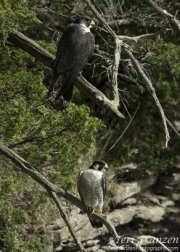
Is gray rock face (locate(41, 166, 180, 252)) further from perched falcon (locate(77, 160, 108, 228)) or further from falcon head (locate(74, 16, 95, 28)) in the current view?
falcon head (locate(74, 16, 95, 28))

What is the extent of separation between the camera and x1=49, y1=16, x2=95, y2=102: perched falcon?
533 cm

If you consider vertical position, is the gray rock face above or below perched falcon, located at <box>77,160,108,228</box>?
below

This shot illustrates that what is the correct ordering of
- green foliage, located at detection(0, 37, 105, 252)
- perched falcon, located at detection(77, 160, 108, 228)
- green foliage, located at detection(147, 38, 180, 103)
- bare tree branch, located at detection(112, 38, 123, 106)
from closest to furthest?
bare tree branch, located at detection(112, 38, 123, 106)
green foliage, located at detection(0, 37, 105, 252)
perched falcon, located at detection(77, 160, 108, 228)
green foliage, located at detection(147, 38, 180, 103)

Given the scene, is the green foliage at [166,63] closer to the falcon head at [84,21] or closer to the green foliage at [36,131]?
the falcon head at [84,21]

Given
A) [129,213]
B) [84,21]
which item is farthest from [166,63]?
[129,213]

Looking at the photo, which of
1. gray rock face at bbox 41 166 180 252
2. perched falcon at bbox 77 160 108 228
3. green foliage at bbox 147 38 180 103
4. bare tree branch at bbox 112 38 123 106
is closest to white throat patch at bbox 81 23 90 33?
bare tree branch at bbox 112 38 123 106

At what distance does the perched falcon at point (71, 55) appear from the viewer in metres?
5.33

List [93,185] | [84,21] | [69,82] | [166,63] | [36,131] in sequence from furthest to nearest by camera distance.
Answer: [166,63]
[93,185]
[84,21]
[36,131]
[69,82]

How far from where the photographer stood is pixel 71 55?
5.48 m

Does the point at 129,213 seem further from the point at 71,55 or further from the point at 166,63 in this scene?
the point at 71,55

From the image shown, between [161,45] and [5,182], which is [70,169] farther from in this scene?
[161,45]

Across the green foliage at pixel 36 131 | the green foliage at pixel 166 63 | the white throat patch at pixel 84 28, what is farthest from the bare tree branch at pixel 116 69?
the green foliage at pixel 166 63

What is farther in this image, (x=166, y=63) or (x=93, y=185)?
(x=166, y=63)

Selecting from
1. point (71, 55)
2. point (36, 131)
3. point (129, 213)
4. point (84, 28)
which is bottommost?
point (129, 213)
